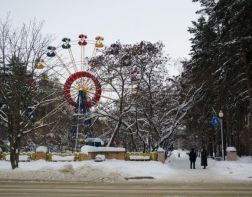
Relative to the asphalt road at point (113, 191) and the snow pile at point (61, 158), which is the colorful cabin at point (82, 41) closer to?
the snow pile at point (61, 158)

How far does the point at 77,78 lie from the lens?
38.4 metres

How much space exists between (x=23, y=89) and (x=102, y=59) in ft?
41.4

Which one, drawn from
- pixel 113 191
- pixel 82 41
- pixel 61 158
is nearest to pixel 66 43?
pixel 82 41

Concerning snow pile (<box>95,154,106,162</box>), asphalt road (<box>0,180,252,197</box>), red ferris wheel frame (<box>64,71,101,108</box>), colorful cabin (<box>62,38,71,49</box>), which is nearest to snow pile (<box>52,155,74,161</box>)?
snow pile (<box>95,154,106,162</box>)

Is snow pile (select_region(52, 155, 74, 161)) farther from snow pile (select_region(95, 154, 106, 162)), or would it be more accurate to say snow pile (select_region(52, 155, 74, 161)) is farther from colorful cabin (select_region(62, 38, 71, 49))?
colorful cabin (select_region(62, 38, 71, 49))

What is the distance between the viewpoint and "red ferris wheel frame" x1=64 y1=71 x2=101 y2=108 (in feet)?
124

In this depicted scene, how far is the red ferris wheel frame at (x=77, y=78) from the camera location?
37.9 meters

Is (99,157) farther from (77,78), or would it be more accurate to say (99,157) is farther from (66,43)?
(66,43)

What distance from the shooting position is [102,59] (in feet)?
131

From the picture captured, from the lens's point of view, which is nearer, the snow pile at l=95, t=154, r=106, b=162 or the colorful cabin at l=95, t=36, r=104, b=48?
the snow pile at l=95, t=154, r=106, b=162

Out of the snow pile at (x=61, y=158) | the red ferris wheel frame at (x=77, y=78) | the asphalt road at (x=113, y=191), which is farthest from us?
the red ferris wheel frame at (x=77, y=78)

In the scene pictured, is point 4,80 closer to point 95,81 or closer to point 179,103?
point 95,81

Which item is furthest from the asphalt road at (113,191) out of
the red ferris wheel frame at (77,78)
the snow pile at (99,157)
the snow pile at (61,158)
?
the red ferris wheel frame at (77,78)

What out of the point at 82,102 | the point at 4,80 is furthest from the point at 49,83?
the point at 4,80
